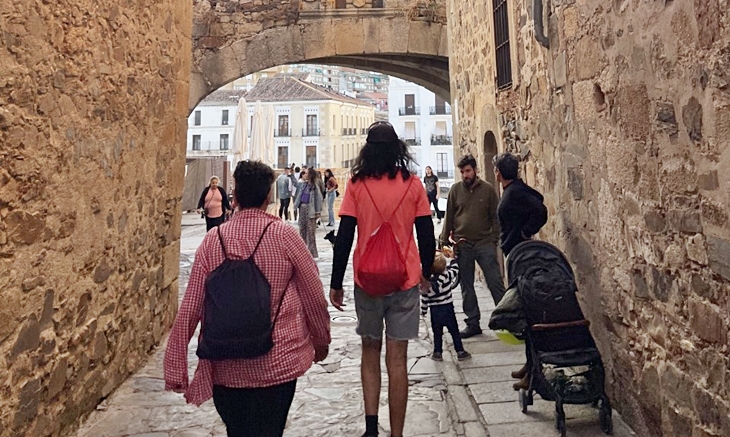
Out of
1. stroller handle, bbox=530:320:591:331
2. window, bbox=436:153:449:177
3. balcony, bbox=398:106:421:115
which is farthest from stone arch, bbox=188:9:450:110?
balcony, bbox=398:106:421:115

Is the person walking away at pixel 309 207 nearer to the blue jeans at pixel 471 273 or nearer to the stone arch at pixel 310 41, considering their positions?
the stone arch at pixel 310 41

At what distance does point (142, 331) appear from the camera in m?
4.35

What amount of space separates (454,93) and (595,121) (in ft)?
17.5

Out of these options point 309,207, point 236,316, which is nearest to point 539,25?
point 236,316

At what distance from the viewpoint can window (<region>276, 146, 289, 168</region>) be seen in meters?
46.8

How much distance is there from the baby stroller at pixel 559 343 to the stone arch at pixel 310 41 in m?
7.16

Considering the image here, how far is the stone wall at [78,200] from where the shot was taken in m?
2.55

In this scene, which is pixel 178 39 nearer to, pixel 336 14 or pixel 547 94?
A: pixel 547 94

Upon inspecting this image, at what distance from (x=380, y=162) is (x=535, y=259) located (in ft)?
3.38

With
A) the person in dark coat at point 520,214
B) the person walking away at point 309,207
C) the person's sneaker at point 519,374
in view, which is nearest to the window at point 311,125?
the person walking away at point 309,207

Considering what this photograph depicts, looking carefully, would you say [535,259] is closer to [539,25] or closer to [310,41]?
[539,25]

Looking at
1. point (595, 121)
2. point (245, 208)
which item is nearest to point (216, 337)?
point (245, 208)

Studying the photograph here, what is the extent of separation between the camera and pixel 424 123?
43156mm

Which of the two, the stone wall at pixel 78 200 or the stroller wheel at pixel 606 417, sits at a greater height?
the stone wall at pixel 78 200
